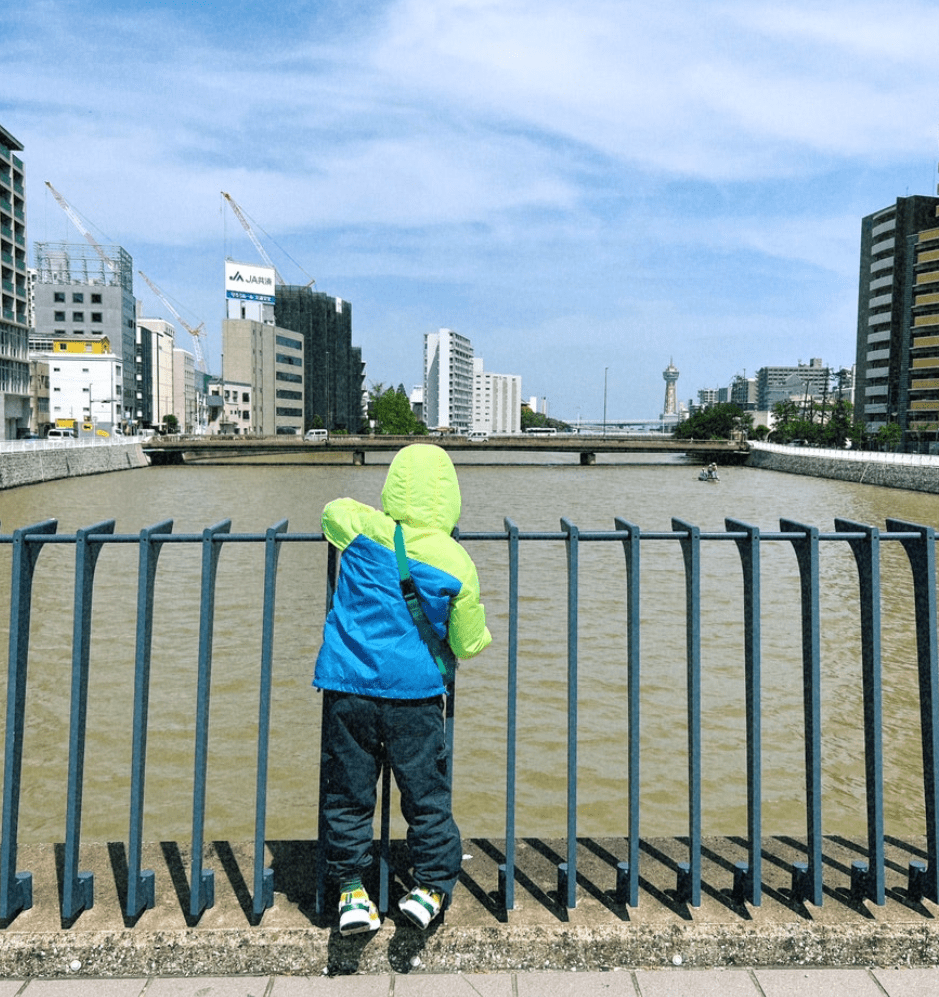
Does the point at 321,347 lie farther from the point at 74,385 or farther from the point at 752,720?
the point at 752,720

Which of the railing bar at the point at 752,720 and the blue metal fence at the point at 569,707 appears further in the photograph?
the railing bar at the point at 752,720

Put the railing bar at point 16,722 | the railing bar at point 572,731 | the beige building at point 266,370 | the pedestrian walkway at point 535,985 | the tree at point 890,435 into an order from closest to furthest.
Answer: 1. the pedestrian walkway at point 535,985
2. the railing bar at point 16,722
3. the railing bar at point 572,731
4. the tree at point 890,435
5. the beige building at point 266,370

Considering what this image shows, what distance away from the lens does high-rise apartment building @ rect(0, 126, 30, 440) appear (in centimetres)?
6462

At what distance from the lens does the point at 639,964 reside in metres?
2.91

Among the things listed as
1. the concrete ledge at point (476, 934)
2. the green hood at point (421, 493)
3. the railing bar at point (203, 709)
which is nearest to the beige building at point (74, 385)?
the railing bar at point (203, 709)

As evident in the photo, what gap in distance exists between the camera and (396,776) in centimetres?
297

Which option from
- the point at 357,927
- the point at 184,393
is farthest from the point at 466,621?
the point at 184,393

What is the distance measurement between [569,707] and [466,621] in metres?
0.44

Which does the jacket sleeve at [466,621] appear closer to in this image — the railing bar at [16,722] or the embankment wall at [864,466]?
the railing bar at [16,722]

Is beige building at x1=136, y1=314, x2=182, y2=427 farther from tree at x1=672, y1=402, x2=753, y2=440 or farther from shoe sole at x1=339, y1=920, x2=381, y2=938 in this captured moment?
shoe sole at x1=339, y1=920, x2=381, y2=938

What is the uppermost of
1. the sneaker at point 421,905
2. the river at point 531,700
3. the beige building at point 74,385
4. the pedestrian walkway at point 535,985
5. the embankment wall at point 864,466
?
the beige building at point 74,385

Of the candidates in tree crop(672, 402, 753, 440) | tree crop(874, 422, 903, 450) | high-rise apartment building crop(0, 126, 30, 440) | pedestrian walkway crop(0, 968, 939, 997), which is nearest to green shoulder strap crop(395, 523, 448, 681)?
pedestrian walkway crop(0, 968, 939, 997)

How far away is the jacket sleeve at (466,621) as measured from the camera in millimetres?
3014

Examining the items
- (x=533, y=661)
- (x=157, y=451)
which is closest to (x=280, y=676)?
(x=533, y=661)
